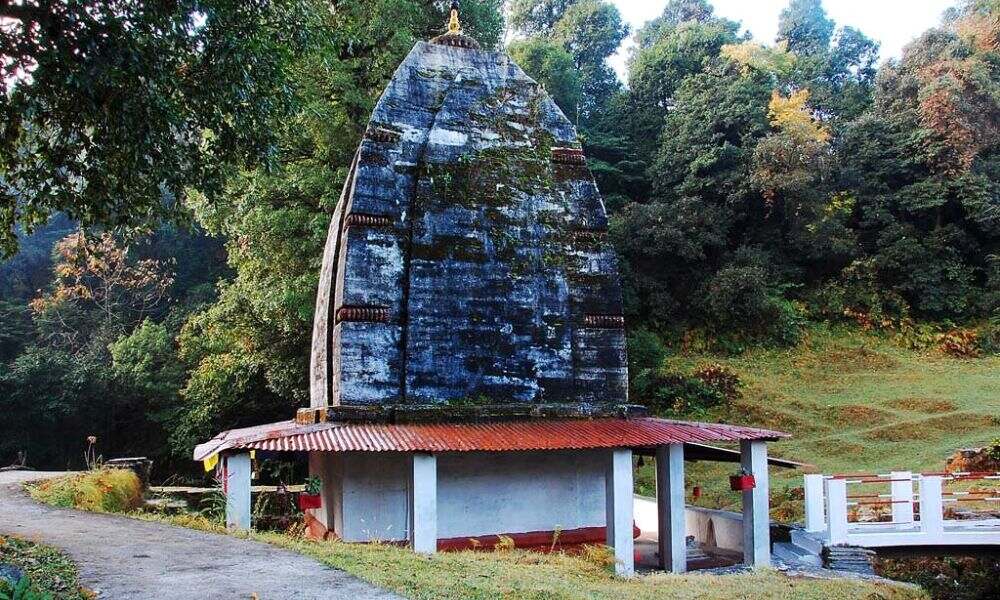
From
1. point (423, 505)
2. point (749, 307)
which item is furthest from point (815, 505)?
point (749, 307)

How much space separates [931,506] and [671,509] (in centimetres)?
387

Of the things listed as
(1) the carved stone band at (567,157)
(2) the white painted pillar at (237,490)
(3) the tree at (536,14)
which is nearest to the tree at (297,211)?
(1) the carved stone band at (567,157)

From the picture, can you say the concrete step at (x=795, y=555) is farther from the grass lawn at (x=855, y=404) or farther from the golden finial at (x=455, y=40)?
the golden finial at (x=455, y=40)

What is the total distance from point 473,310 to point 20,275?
26291mm

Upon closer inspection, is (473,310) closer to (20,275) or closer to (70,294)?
(70,294)

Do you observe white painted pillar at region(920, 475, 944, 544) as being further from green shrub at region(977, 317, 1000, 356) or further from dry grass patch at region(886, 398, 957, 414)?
green shrub at region(977, 317, 1000, 356)

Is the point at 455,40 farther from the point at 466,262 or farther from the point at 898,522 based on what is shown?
the point at 898,522

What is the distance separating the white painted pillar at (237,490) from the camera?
9.30 meters

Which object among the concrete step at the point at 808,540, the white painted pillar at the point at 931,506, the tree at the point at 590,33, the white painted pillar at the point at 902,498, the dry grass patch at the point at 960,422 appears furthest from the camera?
the tree at the point at 590,33

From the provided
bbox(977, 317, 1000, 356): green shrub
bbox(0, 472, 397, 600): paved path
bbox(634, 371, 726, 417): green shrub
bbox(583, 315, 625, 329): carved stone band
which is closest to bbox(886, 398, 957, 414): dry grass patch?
bbox(634, 371, 726, 417): green shrub

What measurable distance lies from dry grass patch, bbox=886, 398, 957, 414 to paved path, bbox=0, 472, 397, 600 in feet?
67.5

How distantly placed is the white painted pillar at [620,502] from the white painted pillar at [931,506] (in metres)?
4.54

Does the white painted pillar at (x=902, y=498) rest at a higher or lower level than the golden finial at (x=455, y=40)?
lower

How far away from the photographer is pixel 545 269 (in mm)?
11648
